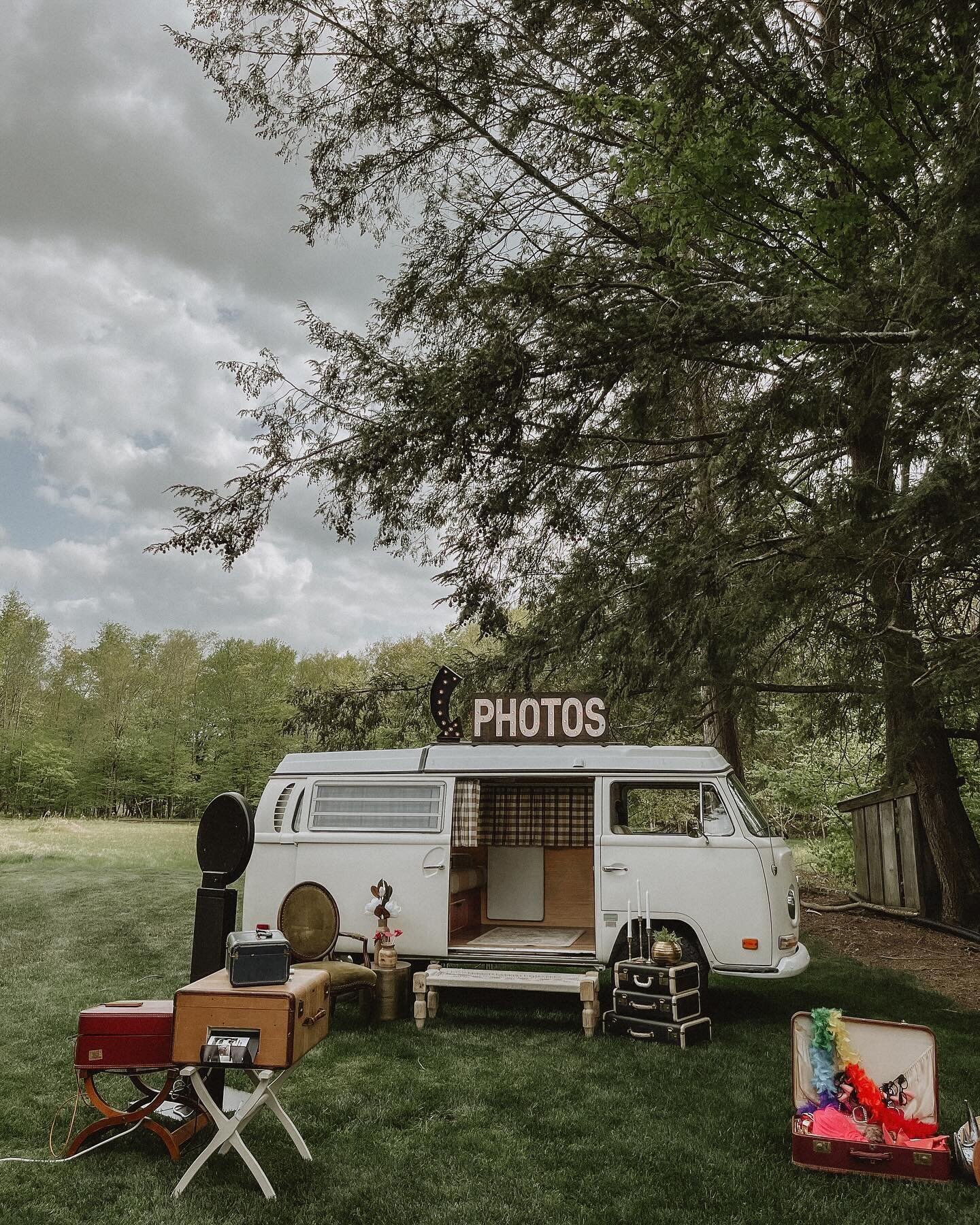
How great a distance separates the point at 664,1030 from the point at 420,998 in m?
1.99

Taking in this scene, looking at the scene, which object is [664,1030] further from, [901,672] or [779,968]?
[901,672]

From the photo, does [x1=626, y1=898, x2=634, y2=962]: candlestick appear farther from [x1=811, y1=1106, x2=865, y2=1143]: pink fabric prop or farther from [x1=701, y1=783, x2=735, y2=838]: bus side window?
[x1=811, y1=1106, x2=865, y2=1143]: pink fabric prop

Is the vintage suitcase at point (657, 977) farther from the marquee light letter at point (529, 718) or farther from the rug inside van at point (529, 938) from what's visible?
the marquee light letter at point (529, 718)

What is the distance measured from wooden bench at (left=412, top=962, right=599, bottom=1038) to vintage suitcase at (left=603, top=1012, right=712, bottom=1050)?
19 centimetres

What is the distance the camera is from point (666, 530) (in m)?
10.3

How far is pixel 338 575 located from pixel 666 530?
4202 centimetres

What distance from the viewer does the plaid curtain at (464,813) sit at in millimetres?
8242

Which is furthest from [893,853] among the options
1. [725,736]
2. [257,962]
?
[257,962]

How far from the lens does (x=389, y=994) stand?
7.41 meters

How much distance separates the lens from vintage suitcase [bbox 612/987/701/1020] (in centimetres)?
671

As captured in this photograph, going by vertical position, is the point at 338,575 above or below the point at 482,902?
above

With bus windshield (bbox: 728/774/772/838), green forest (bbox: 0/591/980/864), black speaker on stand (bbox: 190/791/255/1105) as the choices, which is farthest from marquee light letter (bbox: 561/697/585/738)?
green forest (bbox: 0/591/980/864)

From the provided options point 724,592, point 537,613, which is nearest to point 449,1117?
point 724,592

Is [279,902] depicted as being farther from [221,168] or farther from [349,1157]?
[221,168]
